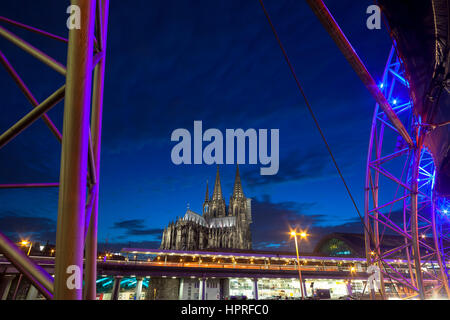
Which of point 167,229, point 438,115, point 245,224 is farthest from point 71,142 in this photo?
point 245,224

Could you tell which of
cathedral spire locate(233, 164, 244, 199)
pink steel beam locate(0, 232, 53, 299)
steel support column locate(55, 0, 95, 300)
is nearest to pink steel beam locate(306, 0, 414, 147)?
steel support column locate(55, 0, 95, 300)

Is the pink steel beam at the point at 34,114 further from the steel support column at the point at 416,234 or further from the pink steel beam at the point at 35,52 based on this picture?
the steel support column at the point at 416,234

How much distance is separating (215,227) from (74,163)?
124162 mm

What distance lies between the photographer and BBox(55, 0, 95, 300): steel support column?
2.54m

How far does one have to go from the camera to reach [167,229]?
113m

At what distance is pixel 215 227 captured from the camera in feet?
401

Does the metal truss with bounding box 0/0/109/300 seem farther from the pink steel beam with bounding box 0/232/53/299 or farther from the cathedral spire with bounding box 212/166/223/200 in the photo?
the cathedral spire with bounding box 212/166/223/200

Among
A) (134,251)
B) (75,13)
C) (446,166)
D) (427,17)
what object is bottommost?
(134,251)

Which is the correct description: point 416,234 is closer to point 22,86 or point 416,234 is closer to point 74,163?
point 74,163

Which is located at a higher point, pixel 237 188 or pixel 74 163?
pixel 237 188

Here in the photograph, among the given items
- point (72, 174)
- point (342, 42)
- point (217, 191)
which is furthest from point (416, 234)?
point (217, 191)

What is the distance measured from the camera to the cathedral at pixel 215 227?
110 metres
